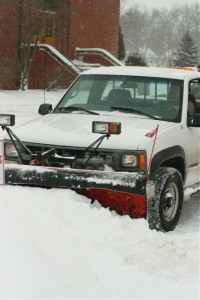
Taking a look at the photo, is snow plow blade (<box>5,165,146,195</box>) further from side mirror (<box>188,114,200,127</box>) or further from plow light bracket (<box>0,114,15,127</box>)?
side mirror (<box>188,114,200,127</box>)

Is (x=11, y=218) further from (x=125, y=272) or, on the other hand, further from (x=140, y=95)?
(x=140, y=95)

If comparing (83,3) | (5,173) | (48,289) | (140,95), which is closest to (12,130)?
(5,173)

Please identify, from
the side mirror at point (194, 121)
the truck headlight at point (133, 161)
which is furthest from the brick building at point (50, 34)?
the truck headlight at point (133, 161)

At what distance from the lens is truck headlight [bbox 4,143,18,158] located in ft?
22.0

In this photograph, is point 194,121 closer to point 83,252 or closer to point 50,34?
point 83,252

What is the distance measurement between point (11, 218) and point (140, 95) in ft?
9.29

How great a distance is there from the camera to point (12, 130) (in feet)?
22.5

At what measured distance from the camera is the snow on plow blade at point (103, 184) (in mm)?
6059

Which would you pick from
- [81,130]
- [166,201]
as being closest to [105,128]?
[81,130]

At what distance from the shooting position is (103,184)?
6070mm

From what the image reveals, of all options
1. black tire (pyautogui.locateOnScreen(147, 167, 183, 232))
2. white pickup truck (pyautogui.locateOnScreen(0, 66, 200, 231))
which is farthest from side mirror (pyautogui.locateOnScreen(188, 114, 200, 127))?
black tire (pyautogui.locateOnScreen(147, 167, 183, 232))

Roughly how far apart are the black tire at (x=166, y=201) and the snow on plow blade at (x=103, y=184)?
0.66ft

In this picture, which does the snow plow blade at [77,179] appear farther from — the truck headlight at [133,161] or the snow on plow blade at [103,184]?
the truck headlight at [133,161]

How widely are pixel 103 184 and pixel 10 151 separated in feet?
4.01
